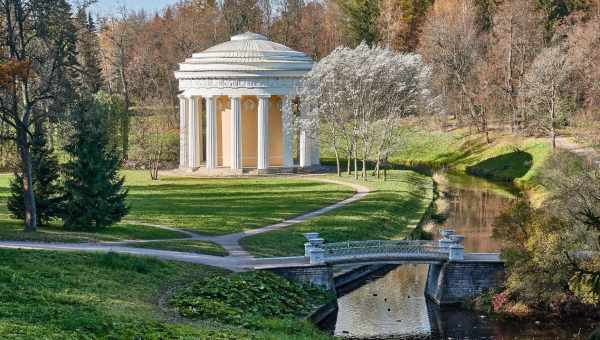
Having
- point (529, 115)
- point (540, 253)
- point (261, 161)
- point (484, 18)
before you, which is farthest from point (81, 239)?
point (484, 18)

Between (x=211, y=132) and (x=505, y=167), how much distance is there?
24.6 metres

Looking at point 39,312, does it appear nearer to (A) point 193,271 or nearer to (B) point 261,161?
(A) point 193,271

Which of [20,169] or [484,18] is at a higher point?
[484,18]

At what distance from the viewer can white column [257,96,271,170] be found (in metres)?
72.8

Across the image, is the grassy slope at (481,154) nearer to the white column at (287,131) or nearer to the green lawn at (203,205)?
the white column at (287,131)

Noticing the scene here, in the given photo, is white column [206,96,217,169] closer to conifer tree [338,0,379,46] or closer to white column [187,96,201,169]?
white column [187,96,201,169]

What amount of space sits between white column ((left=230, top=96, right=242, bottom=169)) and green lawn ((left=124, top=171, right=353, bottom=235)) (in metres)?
3.32

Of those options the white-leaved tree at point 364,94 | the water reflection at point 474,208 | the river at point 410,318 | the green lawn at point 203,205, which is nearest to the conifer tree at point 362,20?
the water reflection at point 474,208

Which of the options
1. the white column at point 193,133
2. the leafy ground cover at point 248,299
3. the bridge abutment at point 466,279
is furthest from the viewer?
the white column at point 193,133

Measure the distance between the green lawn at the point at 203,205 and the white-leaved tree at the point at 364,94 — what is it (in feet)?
18.9

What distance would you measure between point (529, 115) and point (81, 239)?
5377cm

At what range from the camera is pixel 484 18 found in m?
112

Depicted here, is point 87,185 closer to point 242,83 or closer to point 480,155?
point 242,83

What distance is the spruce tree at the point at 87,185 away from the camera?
4256 cm
